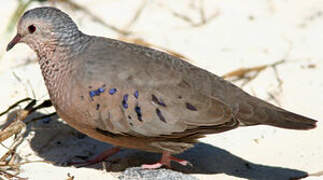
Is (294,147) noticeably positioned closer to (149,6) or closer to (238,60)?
(238,60)

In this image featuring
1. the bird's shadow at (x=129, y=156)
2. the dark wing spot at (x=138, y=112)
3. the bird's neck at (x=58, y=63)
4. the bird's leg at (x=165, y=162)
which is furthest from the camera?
the bird's shadow at (x=129, y=156)

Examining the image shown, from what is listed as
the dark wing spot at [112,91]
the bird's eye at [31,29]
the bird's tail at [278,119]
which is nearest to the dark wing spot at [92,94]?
the dark wing spot at [112,91]

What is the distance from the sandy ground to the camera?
17.0ft

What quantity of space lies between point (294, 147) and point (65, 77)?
2013mm

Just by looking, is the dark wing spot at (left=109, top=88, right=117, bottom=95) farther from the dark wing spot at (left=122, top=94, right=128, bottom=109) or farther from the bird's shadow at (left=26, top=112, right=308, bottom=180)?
the bird's shadow at (left=26, top=112, right=308, bottom=180)

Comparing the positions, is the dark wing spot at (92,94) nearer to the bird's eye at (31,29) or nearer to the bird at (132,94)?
the bird at (132,94)

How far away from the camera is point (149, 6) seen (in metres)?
8.05

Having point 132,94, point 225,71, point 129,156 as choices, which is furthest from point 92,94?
point 225,71

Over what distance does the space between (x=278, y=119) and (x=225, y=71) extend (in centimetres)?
195

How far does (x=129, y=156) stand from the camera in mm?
5301

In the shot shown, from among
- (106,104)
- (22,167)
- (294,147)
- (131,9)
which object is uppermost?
(131,9)

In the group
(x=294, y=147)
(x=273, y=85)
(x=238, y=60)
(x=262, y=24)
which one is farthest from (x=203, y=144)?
(x=262, y=24)

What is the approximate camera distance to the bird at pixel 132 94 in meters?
4.55

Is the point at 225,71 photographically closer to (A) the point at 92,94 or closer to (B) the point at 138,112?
(B) the point at 138,112
